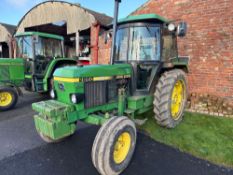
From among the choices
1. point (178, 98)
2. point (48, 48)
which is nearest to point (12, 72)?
point (48, 48)

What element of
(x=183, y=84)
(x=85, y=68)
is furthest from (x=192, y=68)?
(x=85, y=68)

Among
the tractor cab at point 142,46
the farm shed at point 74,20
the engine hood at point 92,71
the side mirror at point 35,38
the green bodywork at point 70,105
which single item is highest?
the farm shed at point 74,20

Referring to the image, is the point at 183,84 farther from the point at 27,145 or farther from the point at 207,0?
the point at 27,145

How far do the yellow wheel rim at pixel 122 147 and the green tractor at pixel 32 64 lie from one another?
14.8ft

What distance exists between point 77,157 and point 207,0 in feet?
16.7

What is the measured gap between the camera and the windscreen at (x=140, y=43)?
11.4 feet

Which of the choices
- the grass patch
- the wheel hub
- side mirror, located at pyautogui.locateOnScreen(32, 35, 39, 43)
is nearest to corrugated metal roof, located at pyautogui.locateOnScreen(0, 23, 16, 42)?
side mirror, located at pyautogui.locateOnScreen(32, 35, 39, 43)

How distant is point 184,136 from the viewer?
146 inches

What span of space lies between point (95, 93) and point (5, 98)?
13.2ft

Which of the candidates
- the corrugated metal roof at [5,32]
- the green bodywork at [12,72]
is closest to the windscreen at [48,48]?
the green bodywork at [12,72]

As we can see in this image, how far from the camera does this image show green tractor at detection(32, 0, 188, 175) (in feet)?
8.53

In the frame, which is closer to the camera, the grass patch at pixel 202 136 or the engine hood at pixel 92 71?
the engine hood at pixel 92 71

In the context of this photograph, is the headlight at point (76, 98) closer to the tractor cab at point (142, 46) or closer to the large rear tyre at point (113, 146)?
the large rear tyre at point (113, 146)

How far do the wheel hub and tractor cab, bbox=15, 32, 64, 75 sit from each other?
1148mm
